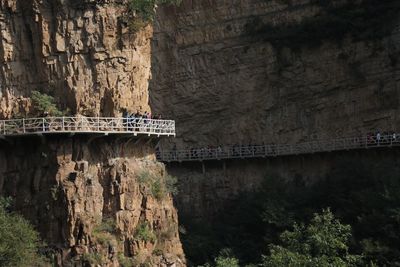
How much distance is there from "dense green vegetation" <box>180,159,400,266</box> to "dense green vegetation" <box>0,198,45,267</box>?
9.39 m

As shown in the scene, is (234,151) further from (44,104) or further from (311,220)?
(44,104)

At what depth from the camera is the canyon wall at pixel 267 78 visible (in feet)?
147

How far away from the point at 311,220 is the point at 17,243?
43.0ft

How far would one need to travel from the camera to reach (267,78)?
47188mm

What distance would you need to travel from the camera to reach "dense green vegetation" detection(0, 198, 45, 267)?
29844mm

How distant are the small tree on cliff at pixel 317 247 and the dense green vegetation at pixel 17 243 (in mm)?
9402

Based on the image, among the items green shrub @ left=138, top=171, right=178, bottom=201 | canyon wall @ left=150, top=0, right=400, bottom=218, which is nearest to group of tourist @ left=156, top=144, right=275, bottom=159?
canyon wall @ left=150, top=0, right=400, bottom=218

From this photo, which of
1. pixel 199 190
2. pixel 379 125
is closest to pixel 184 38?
pixel 199 190

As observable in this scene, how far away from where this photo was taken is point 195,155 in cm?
4569

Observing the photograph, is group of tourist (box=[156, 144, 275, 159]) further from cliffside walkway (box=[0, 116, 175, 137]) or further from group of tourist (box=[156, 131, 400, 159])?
cliffside walkway (box=[0, 116, 175, 137])

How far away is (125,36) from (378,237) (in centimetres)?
1427

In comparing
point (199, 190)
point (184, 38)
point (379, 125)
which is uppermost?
point (184, 38)

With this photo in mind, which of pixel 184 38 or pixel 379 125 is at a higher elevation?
pixel 184 38

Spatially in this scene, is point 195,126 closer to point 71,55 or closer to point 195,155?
point 195,155
